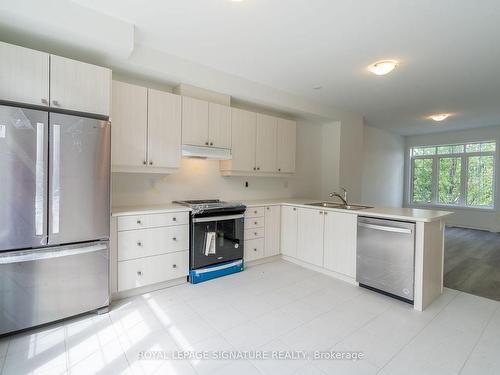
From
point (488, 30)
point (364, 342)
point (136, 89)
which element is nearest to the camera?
point (364, 342)

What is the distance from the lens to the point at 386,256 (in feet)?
8.69

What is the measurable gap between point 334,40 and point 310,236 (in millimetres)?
2303

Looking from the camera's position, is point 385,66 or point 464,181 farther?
point 464,181

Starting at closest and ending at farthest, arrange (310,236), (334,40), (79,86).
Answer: (79,86) < (334,40) < (310,236)

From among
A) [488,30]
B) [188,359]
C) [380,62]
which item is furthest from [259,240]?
[488,30]

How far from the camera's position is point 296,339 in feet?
6.48

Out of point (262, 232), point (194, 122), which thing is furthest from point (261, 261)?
point (194, 122)

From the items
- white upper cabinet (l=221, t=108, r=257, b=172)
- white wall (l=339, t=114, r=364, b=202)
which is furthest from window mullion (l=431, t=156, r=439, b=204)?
white upper cabinet (l=221, t=108, r=257, b=172)

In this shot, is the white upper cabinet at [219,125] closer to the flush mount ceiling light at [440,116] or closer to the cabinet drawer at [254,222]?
the cabinet drawer at [254,222]

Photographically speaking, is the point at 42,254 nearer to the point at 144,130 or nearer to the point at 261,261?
the point at 144,130

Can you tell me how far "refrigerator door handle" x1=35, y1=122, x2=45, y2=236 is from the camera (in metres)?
1.95

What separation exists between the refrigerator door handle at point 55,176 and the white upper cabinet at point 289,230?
2736 mm

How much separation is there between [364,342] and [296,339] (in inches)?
20.1

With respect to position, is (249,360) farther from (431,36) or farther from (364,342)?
(431,36)
